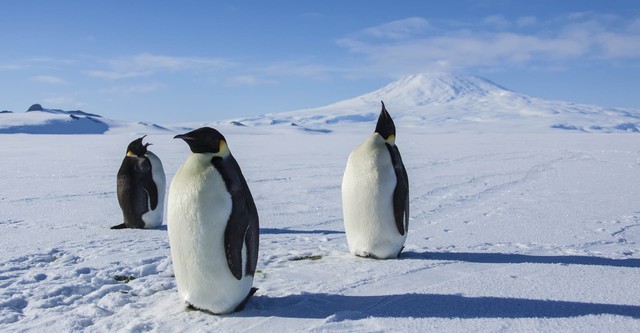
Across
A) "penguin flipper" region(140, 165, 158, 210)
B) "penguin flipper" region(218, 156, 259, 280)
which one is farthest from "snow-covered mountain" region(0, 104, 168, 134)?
"penguin flipper" region(218, 156, 259, 280)

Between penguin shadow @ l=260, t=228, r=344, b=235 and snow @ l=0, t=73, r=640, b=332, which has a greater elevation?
snow @ l=0, t=73, r=640, b=332

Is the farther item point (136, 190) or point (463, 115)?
point (463, 115)

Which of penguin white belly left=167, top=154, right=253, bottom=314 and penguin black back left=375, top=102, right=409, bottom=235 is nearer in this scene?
penguin white belly left=167, top=154, right=253, bottom=314

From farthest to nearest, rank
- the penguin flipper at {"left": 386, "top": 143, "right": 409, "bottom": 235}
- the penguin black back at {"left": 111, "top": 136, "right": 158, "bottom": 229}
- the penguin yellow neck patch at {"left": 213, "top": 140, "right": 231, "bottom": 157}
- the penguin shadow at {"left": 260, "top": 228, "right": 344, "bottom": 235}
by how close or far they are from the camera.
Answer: the penguin black back at {"left": 111, "top": 136, "right": 158, "bottom": 229} < the penguin shadow at {"left": 260, "top": 228, "right": 344, "bottom": 235} < the penguin flipper at {"left": 386, "top": 143, "right": 409, "bottom": 235} < the penguin yellow neck patch at {"left": 213, "top": 140, "right": 231, "bottom": 157}

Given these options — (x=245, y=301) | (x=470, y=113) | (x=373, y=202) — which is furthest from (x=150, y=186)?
(x=470, y=113)

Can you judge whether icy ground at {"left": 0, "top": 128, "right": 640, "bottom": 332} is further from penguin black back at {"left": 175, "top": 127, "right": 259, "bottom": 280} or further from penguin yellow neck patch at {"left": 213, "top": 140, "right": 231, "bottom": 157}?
penguin yellow neck patch at {"left": 213, "top": 140, "right": 231, "bottom": 157}

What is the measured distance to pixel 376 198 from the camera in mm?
4145

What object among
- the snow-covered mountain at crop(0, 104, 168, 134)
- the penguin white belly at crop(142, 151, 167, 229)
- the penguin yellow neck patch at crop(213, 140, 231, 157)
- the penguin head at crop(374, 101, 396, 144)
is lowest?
the penguin white belly at crop(142, 151, 167, 229)

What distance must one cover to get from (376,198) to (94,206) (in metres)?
4.77

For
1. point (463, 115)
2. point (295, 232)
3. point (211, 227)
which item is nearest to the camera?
point (211, 227)

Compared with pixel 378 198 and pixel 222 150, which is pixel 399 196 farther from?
pixel 222 150

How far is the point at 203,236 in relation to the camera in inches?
114

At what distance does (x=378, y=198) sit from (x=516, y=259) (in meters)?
1.06

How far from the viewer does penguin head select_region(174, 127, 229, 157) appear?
2.91 m
